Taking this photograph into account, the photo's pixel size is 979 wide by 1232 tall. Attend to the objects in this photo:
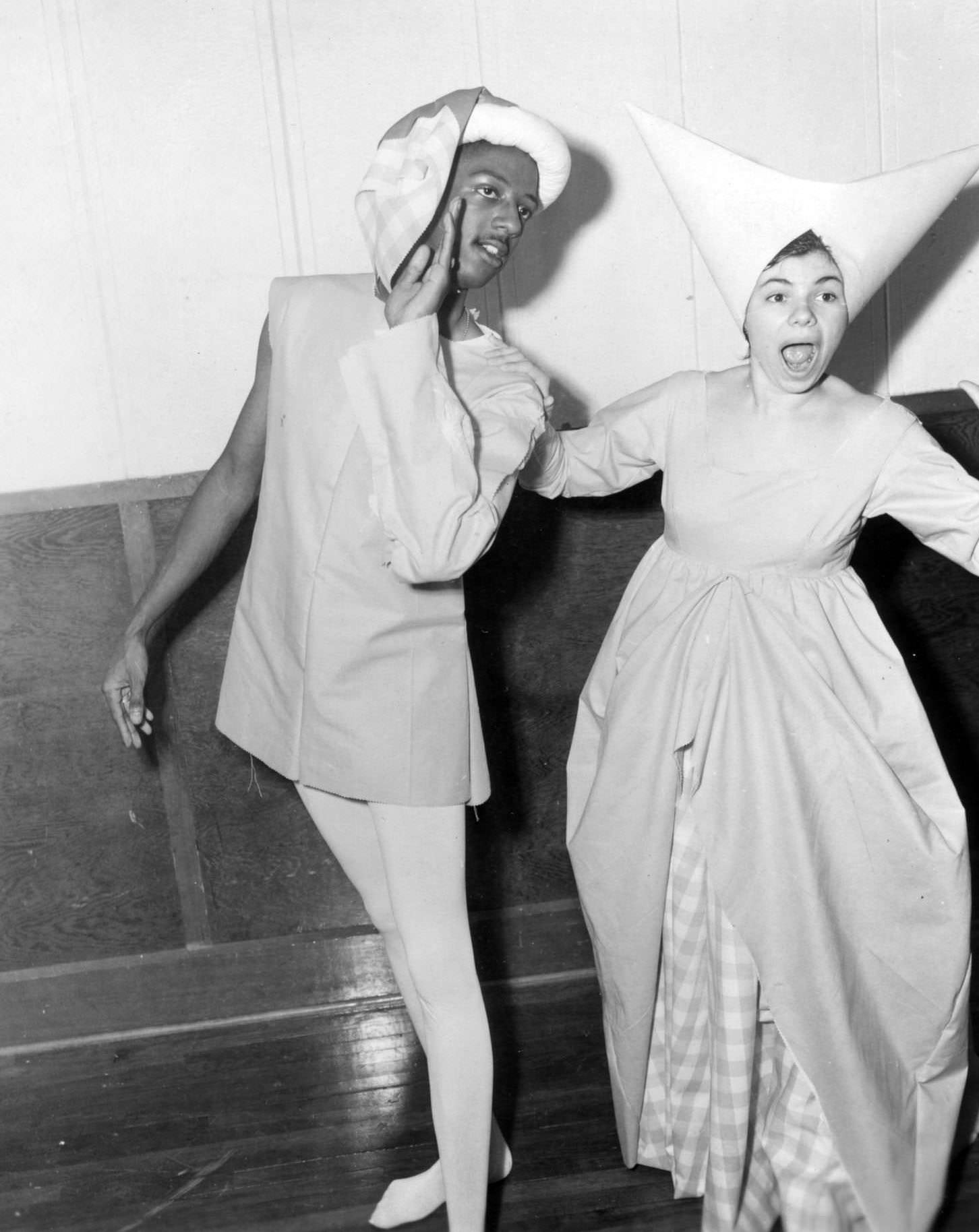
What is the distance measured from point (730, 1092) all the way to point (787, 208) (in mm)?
1327

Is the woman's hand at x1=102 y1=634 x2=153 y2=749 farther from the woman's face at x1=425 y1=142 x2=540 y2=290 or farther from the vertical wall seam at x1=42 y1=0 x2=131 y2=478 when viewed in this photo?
the woman's face at x1=425 y1=142 x2=540 y2=290

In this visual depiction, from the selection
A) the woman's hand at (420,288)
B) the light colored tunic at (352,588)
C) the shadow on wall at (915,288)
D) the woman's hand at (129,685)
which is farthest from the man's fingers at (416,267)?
the shadow on wall at (915,288)

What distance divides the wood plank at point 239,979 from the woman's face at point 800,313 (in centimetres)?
144

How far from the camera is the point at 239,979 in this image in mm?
2854

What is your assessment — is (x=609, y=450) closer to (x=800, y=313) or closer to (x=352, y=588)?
(x=800, y=313)

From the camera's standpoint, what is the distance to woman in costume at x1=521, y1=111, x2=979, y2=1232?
1926mm

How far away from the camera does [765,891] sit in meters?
1.96

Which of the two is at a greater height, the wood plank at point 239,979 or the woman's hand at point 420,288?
the woman's hand at point 420,288

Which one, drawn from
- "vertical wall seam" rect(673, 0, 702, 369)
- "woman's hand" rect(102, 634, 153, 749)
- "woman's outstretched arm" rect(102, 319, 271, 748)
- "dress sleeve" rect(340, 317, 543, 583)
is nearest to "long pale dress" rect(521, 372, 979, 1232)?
"dress sleeve" rect(340, 317, 543, 583)

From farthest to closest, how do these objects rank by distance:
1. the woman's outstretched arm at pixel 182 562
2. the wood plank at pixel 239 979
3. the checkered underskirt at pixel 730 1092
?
the wood plank at pixel 239 979 < the woman's outstretched arm at pixel 182 562 < the checkered underskirt at pixel 730 1092

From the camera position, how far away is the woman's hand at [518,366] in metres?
1.94

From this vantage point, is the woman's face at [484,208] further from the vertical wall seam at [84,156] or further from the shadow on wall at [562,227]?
the vertical wall seam at [84,156]

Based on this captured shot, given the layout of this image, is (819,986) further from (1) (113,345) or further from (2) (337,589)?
(1) (113,345)

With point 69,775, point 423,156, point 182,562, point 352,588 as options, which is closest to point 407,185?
point 423,156
